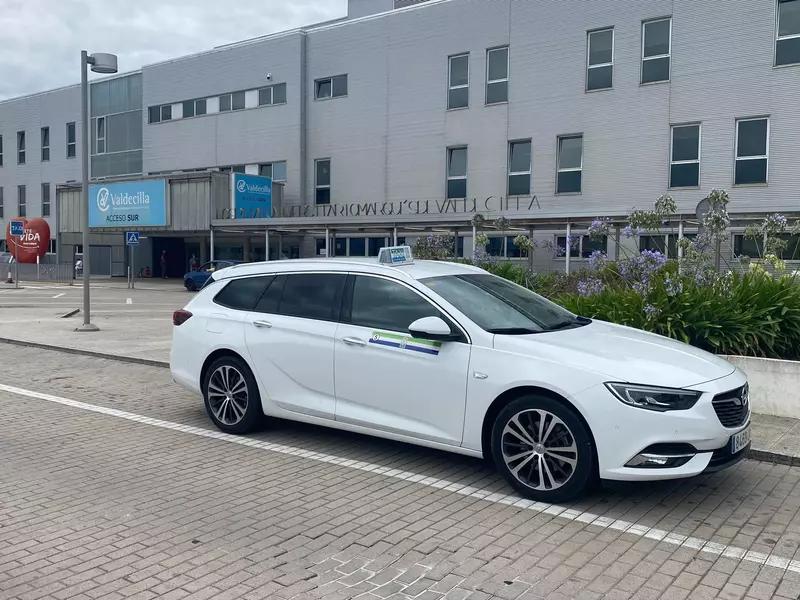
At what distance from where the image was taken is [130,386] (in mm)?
9570

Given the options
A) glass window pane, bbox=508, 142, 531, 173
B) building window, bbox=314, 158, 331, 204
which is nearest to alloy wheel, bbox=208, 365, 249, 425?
glass window pane, bbox=508, 142, 531, 173

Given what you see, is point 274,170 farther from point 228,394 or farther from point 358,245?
point 228,394

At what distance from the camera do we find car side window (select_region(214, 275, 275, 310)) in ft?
22.8

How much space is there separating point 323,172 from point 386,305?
2868 centimetres

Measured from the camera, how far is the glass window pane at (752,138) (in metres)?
23.0

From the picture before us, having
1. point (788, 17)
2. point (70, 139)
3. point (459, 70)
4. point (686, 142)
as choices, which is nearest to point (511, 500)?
point (686, 142)

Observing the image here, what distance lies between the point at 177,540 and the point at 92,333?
12095 mm

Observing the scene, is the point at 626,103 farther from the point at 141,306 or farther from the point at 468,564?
the point at 468,564

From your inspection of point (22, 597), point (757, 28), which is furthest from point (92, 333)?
point (757, 28)

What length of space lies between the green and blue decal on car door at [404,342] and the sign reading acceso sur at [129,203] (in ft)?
107

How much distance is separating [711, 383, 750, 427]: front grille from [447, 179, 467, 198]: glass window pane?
24448mm

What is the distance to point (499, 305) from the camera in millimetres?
6008

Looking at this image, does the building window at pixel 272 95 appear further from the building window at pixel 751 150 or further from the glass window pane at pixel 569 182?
the building window at pixel 751 150

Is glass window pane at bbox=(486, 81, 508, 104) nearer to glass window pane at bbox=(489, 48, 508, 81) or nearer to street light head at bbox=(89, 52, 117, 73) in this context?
glass window pane at bbox=(489, 48, 508, 81)
